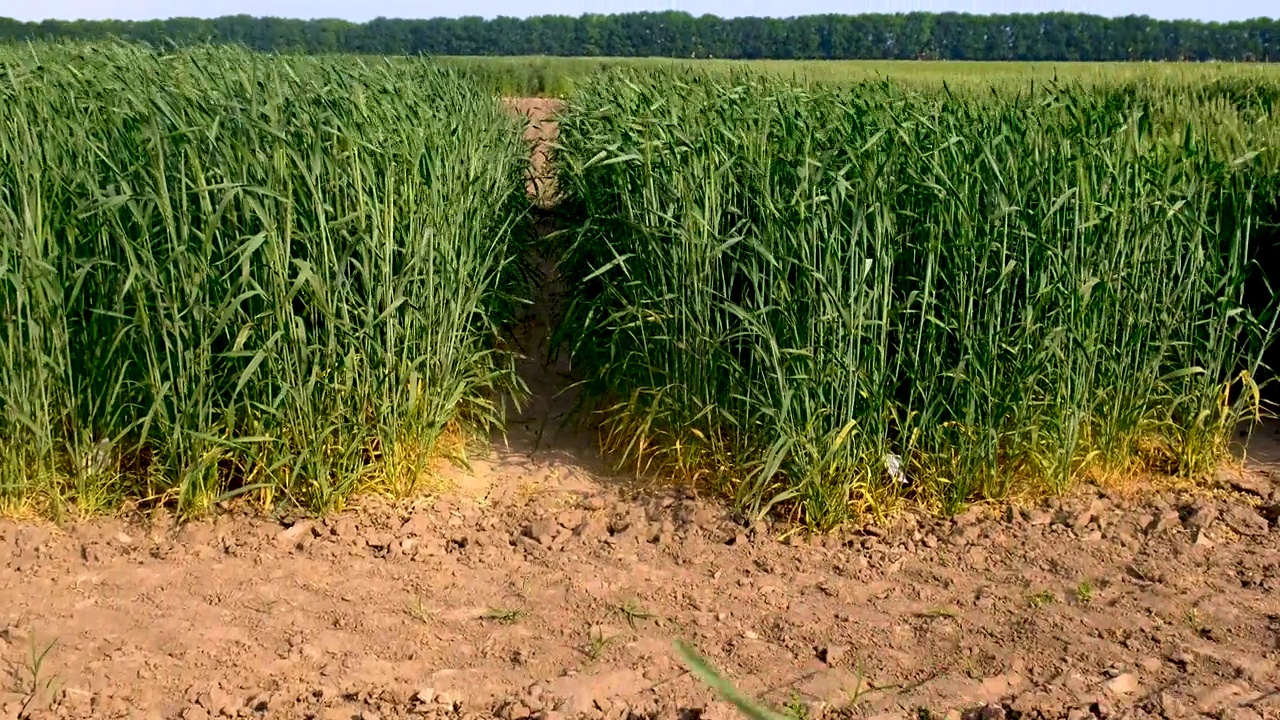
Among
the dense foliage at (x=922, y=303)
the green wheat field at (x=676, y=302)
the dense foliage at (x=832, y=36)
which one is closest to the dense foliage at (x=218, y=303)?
the green wheat field at (x=676, y=302)

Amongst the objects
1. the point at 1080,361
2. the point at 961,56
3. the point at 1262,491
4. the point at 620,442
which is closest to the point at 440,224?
the point at 620,442

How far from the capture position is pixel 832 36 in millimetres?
64812

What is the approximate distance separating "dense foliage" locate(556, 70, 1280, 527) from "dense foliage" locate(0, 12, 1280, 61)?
1814 inches

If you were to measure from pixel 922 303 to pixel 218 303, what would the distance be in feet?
6.79

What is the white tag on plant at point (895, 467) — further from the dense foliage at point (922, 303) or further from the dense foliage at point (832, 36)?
the dense foliage at point (832, 36)

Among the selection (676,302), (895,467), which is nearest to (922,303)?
(895,467)

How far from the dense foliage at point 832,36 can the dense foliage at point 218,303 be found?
1808 inches

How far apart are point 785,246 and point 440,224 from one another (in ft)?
3.66

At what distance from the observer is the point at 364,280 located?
3504mm

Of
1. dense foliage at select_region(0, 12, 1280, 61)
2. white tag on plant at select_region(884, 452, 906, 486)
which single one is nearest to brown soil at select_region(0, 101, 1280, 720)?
white tag on plant at select_region(884, 452, 906, 486)

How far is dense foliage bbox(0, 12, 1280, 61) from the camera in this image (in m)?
51.7

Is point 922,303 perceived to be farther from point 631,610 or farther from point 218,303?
point 218,303

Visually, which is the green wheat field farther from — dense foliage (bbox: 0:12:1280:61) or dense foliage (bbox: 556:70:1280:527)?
dense foliage (bbox: 0:12:1280:61)

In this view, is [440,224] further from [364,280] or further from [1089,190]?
[1089,190]
